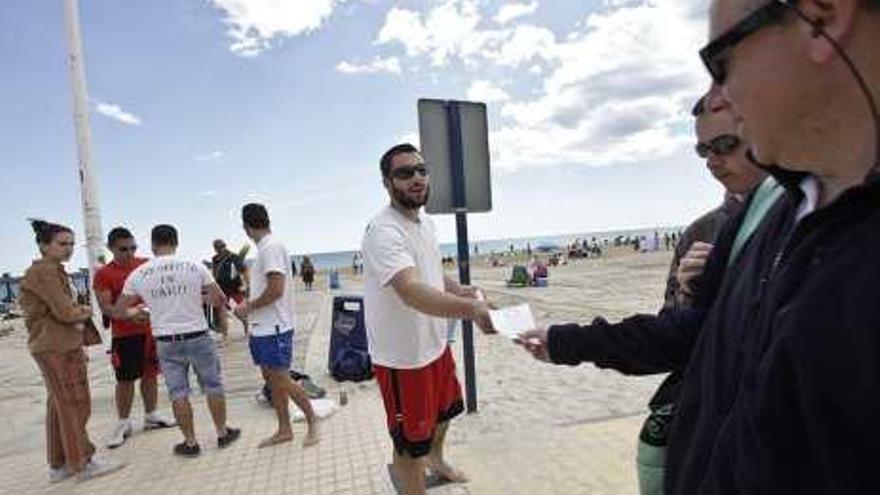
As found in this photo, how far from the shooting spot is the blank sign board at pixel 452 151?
19.7ft

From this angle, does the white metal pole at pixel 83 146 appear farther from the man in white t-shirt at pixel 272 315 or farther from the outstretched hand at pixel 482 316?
the outstretched hand at pixel 482 316

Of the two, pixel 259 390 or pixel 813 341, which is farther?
pixel 259 390

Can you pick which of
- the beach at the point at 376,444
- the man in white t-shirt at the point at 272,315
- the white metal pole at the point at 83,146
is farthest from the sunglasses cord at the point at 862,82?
the white metal pole at the point at 83,146

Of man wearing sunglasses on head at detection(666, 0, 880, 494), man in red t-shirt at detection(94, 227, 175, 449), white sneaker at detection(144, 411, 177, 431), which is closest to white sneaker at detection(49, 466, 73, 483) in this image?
man in red t-shirt at detection(94, 227, 175, 449)

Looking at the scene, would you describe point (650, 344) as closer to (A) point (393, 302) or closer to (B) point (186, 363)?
(A) point (393, 302)

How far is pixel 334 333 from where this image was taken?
9.21 meters

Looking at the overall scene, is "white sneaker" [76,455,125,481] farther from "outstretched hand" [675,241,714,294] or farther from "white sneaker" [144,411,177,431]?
"outstretched hand" [675,241,714,294]

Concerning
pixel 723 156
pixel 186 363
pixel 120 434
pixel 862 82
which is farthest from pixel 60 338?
pixel 862 82

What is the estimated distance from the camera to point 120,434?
6930 millimetres

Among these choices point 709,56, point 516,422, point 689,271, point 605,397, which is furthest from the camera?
point 605,397

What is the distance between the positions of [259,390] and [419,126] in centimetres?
477

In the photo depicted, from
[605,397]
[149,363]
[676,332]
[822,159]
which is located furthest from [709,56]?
[149,363]

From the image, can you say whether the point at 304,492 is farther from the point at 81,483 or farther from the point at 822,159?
the point at 822,159

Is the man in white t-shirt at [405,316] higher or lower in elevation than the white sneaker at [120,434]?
higher
